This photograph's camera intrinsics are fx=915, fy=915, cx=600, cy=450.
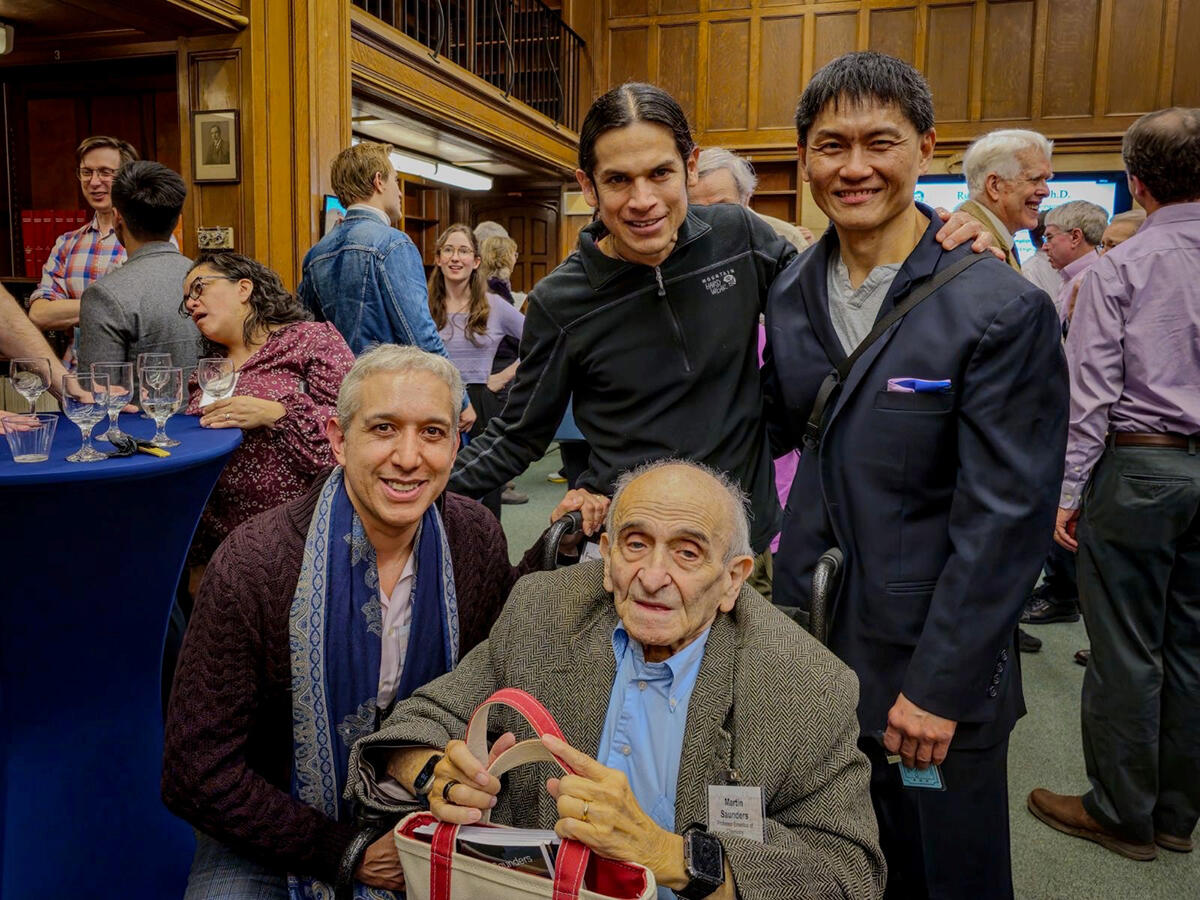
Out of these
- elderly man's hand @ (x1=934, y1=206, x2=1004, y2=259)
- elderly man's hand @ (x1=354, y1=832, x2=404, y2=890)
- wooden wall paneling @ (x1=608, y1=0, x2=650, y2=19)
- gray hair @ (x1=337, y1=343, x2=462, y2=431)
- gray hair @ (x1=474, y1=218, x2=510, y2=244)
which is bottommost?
elderly man's hand @ (x1=354, y1=832, x2=404, y2=890)

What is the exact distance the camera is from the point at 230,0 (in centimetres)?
436

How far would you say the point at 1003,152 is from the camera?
2.73 meters

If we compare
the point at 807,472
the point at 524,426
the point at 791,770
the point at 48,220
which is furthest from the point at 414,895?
the point at 48,220

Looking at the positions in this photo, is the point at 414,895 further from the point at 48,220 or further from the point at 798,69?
the point at 798,69

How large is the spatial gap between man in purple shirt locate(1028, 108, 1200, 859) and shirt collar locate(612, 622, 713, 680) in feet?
5.01

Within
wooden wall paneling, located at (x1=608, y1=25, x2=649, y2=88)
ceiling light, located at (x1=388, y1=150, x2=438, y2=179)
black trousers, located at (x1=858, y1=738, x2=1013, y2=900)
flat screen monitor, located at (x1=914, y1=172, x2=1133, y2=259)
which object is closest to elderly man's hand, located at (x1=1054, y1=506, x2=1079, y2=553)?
black trousers, located at (x1=858, y1=738, x2=1013, y2=900)

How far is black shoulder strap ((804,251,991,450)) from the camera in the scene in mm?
1442

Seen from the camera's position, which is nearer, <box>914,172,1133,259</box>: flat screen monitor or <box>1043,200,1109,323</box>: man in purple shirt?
<box>1043,200,1109,323</box>: man in purple shirt

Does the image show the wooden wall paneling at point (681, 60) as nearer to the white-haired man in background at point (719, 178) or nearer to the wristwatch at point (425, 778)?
the white-haired man in background at point (719, 178)

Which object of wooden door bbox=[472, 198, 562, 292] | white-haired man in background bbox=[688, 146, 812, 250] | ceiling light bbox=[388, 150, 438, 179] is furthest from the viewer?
wooden door bbox=[472, 198, 562, 292]

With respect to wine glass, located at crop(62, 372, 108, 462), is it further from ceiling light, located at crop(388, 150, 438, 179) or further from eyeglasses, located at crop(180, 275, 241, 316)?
ceiling light, located at crop(388, 150, 438, 179)

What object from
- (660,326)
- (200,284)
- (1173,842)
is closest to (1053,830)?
(1173,842)

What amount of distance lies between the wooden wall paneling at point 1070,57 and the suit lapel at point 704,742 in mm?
10347

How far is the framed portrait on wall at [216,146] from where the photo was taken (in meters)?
4.56
